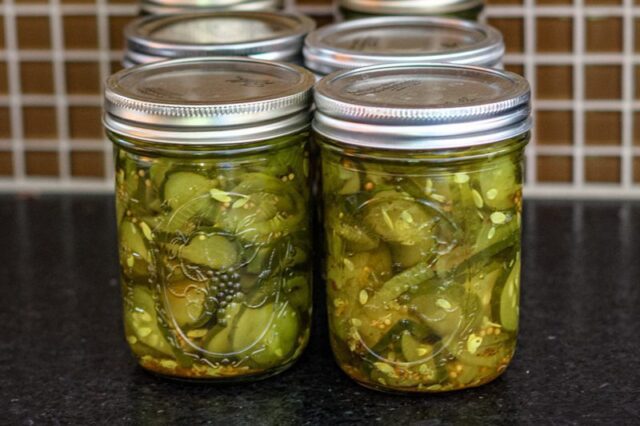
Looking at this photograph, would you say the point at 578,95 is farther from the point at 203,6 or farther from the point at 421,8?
the point at 203,6

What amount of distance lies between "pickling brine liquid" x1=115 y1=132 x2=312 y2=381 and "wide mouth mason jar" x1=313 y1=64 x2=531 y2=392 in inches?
1.2

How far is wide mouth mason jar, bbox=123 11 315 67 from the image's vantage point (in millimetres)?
947

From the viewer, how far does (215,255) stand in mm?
792

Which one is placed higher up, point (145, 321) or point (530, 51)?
point (530, 51)

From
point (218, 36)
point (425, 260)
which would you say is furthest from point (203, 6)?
point (425, 260)

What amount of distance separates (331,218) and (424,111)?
0.11 metres

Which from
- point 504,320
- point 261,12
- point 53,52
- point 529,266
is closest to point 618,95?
point 529,266

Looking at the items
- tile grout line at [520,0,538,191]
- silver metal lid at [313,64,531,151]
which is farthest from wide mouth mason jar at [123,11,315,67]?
tile grout line at [520,0,538,191]

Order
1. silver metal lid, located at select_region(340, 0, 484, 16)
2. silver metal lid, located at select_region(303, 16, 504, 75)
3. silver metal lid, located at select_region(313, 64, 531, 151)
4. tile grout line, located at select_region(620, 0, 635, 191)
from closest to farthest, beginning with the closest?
1. silver metal lid, located at select_region(313, 64, 531, 151)
2. silver metal lid, located at select_region(303, 16, 504, 75)
3. silver metal lid, located at select_region(340, 0, 484, 16)
4. tile grout line, located at select_region(620, 0, 635, 191)

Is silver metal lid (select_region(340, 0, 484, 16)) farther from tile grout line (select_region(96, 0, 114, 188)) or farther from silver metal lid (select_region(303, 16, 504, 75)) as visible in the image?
tile grout line (select_region(96, 0, 114, 188))

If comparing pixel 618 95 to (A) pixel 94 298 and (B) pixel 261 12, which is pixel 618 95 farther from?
(A) pixel 94 298

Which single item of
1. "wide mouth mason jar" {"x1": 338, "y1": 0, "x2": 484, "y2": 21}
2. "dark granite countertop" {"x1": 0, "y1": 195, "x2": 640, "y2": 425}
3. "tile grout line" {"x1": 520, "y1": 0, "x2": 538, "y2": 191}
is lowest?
"dark granite countertop" {"x1": 0, "y1": 195, "x2": 640, "y2": 425}

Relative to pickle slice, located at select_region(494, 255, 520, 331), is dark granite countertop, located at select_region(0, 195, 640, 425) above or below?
below

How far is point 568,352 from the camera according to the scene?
35.1 inches
